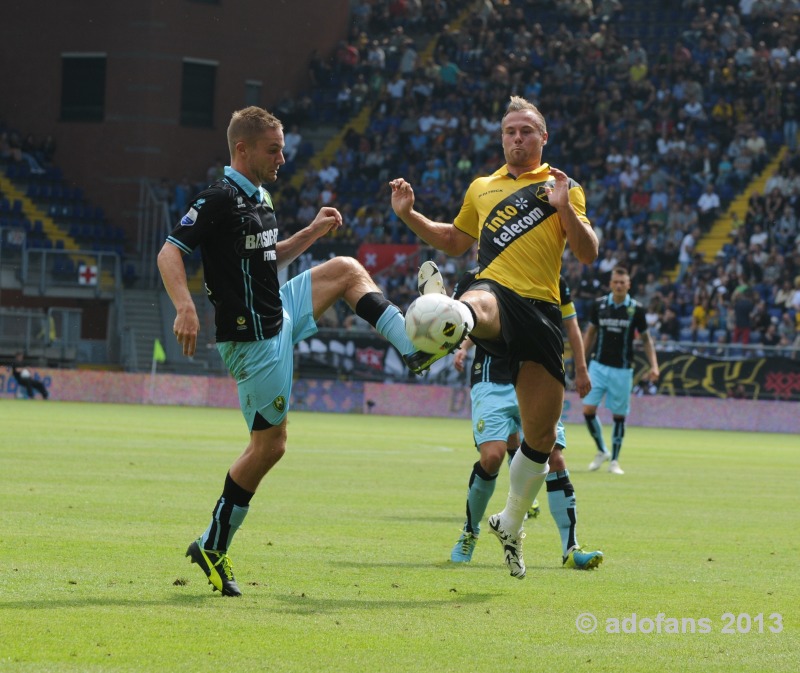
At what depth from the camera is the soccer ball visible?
6820 millimetres

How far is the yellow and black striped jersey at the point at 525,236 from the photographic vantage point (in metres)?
7.99

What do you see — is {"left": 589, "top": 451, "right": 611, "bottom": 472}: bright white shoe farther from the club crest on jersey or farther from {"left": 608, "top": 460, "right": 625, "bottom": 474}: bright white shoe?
the club crest on jersey

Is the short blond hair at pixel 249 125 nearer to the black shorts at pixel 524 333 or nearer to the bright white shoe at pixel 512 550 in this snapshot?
the black shorts at pixel 524 333

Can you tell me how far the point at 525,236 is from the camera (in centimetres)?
806

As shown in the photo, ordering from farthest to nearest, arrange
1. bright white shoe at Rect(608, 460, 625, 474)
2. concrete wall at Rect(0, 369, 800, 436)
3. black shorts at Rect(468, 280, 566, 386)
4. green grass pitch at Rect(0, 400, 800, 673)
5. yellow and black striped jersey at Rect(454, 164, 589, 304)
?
concrete wall at Rect(0, 369, 800, 436)
bright white shoe at Rect(608, 460, 625, 474)
yellow and black striped jersey at Rect(454, 164, 589, 304)
black shorts at Rect(468, 280, 566, 386)
green grass pitch at Rect(0, 400, 800, 673)

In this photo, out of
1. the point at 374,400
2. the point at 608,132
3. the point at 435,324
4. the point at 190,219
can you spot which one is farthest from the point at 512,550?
the point at 608,132

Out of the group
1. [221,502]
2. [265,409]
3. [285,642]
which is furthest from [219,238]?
[285,642]

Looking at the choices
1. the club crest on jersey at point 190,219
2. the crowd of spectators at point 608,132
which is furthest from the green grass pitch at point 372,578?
the crowd of spectators at point 608,132

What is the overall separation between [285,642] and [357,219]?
36.6 m

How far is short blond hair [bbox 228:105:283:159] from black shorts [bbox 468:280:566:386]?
1.41m

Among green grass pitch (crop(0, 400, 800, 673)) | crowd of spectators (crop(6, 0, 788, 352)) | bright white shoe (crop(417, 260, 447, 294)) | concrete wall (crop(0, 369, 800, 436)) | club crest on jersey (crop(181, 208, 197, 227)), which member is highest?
crowd of spectators (crop(6, 0, 788, 352))

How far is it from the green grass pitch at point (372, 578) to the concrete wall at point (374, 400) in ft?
52.2

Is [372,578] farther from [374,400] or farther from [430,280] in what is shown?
[374,400]

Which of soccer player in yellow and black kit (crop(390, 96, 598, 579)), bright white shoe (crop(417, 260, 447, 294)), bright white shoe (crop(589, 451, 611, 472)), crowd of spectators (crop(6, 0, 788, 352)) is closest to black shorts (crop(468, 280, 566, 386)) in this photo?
soccer player in yellow and black kit (crop(390, 96, 598, 579))
